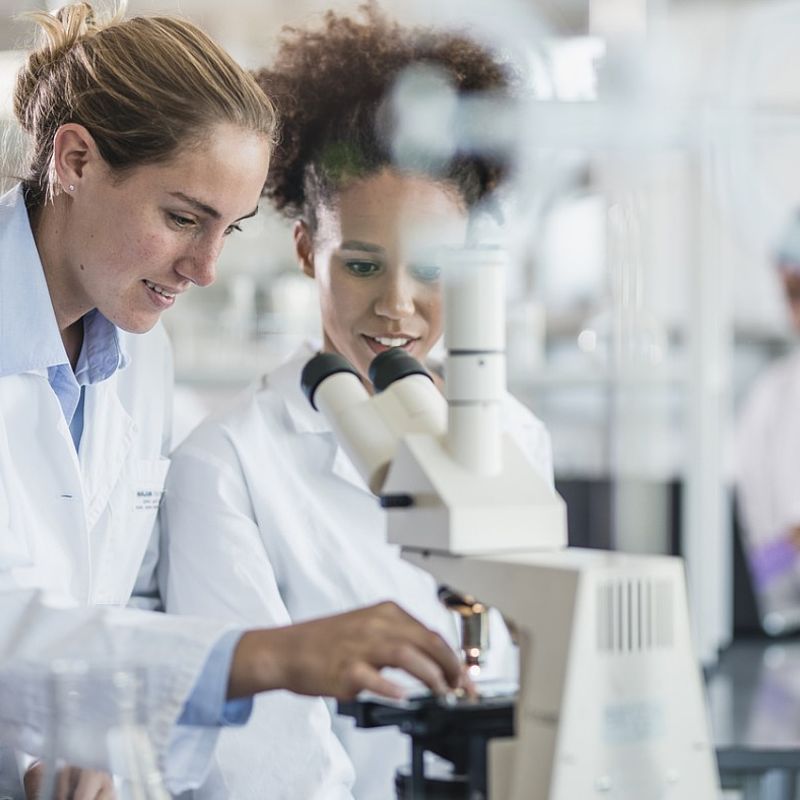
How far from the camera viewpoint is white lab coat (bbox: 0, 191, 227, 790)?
2.79 ft

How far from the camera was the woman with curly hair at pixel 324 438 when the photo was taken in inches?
45.6

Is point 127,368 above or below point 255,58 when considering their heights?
below

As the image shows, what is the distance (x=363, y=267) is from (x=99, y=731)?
0.66 meters

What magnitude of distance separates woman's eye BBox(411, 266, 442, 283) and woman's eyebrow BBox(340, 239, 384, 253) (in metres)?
0.04

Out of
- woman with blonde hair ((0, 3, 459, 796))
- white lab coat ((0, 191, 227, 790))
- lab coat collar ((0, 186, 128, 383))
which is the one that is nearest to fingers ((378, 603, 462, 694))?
white lab coat ((0, 191, 227, 790))

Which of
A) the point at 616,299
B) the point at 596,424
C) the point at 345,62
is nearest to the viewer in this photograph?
the point at 345,62

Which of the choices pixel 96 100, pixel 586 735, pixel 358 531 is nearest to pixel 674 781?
pixel 586 735

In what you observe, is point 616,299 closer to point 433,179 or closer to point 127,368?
point 433,179

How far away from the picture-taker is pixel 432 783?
821 millimetres

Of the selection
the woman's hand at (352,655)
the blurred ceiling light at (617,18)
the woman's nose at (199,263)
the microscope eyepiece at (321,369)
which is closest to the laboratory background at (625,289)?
the blurred ceiling light at (617,18)

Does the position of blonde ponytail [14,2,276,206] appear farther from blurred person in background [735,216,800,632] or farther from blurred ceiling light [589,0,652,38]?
blurred person in background [735,216,800,632]

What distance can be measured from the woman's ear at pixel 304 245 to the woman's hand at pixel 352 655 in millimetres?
632

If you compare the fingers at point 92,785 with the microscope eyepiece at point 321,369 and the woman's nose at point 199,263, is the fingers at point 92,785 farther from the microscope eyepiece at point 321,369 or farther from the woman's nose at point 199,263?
the woman's nose at point 199,263

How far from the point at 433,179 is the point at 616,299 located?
1189mm
